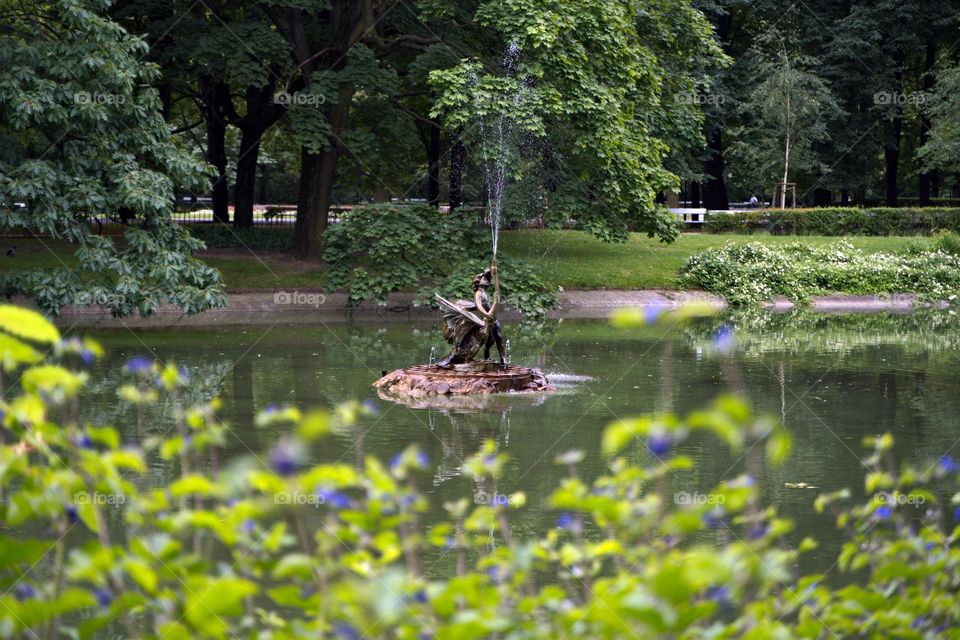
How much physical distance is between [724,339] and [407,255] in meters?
8.01

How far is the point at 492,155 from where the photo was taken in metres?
26.0

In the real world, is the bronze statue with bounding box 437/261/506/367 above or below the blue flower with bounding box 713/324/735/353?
above

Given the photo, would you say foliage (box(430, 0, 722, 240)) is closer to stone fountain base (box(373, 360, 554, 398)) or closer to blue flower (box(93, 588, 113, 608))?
stone fountain base (box(373, 360, 554, 398))

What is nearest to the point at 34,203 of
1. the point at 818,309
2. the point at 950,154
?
the point at 818,309

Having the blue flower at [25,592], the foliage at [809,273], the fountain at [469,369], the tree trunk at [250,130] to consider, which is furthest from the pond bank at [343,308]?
the blue flower at [25,592]

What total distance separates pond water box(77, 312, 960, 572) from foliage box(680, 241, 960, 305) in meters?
4.64

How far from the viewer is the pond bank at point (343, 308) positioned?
82.4 ft

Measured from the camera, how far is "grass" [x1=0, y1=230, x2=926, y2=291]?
29.0 meters

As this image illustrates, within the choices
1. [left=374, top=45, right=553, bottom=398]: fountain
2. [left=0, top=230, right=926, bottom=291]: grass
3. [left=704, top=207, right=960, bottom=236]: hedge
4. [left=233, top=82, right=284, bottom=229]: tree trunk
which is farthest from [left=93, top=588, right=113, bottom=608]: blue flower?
[left=704, top=207, right=960, bottom=236]: hedge

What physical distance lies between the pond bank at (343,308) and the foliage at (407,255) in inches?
20.8

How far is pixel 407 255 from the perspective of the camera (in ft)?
93.4

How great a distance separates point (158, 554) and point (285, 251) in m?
29.1

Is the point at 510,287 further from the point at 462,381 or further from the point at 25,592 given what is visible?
the point at 25,592

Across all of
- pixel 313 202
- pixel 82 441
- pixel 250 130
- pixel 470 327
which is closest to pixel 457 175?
pixel 313 202
